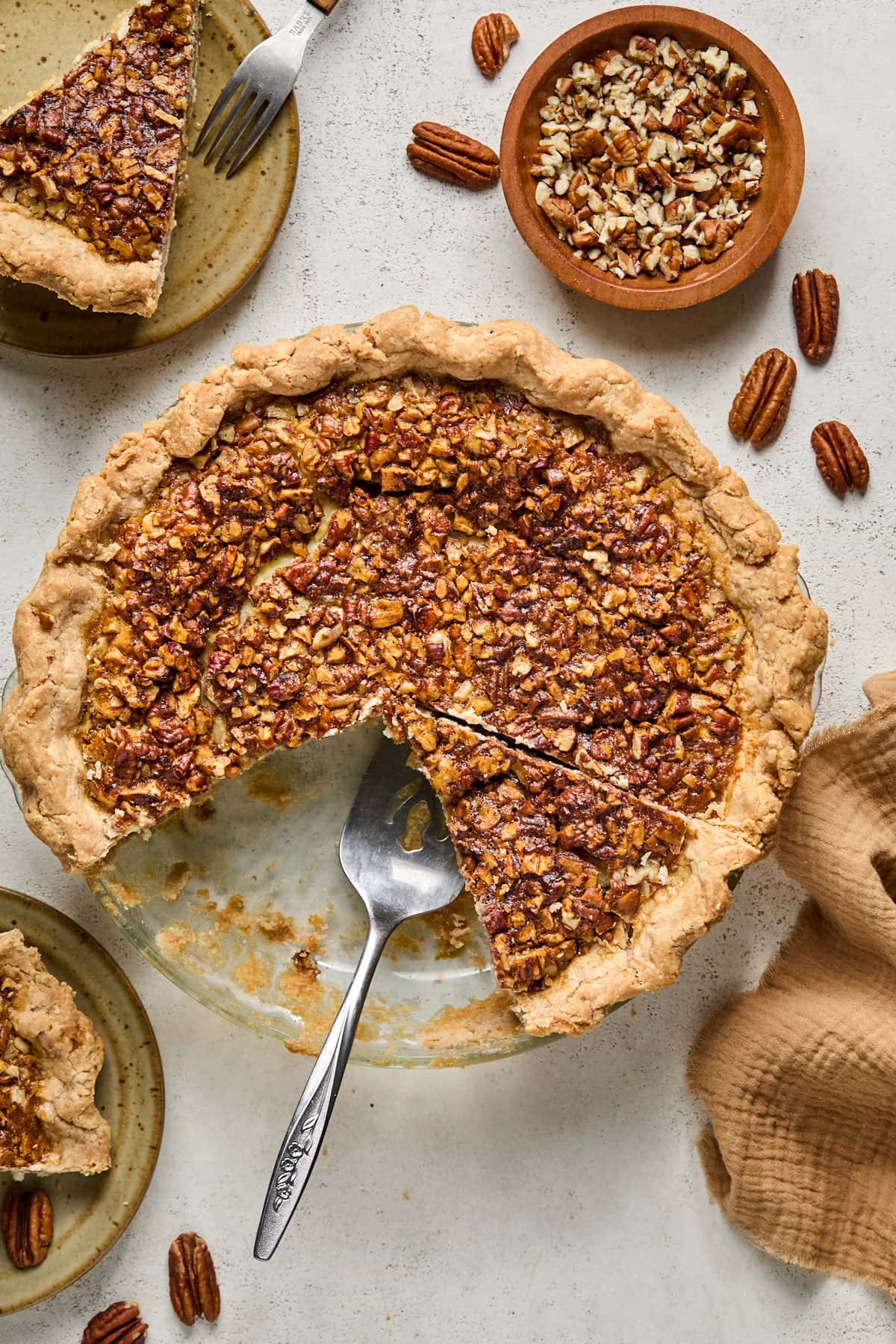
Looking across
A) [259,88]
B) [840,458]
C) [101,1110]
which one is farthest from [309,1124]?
[259,88]

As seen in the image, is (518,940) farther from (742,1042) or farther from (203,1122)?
(203,1122)

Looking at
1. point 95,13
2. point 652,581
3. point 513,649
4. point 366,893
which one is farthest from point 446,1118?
point 95,13

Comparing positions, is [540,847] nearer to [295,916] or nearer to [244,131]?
[295,916]

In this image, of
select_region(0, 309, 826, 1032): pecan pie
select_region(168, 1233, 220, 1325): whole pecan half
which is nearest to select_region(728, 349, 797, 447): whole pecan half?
select_region(0, 309, 826, 1032): pecan pie

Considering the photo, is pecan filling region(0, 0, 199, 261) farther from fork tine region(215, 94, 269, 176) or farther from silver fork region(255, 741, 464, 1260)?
→ silver fork region(255, 741, 464, 1260)

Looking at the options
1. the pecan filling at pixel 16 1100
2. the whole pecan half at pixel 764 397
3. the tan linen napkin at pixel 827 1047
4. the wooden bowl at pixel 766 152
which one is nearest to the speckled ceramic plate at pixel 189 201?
the wooden bowl at pixel 766 152

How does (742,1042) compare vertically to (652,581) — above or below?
below

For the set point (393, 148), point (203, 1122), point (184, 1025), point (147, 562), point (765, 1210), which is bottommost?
point (765, 1210)
